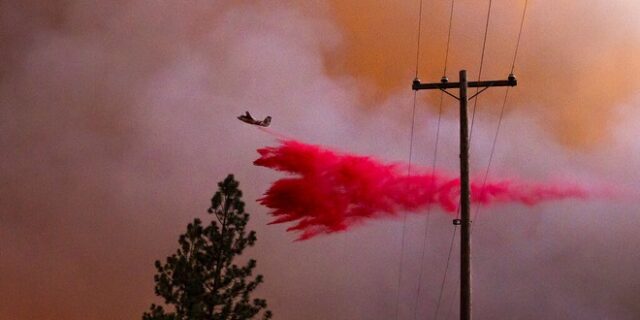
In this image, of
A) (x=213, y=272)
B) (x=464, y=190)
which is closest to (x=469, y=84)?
(x=464, y=190)

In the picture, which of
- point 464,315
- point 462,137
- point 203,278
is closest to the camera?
point 464,315

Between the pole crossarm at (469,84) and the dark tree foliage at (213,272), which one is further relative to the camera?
the dark tree foliage at (213,272)

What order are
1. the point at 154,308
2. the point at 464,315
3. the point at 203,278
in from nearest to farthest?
the point at 464,315 < the point at 154,308 < the point at 203,278

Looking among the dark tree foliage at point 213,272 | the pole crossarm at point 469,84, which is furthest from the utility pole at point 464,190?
the dark tree foliage at point 213,272

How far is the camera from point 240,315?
105 ft

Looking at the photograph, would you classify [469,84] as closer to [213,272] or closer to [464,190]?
[464,190]

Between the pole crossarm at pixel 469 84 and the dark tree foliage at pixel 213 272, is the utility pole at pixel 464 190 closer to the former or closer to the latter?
the pole crossarm at pixel 469 84

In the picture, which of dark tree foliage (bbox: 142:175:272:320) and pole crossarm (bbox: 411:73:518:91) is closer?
pole crossarm (bbox: 411:73:518:91)

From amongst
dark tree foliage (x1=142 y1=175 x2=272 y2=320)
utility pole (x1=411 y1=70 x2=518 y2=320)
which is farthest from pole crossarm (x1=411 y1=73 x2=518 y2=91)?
dark tree foliage (x1=142 y1=175 x2=272 y2=320)

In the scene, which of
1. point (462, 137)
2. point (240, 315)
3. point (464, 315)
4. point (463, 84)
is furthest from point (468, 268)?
point (240, 315)

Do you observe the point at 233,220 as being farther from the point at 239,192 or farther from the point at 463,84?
the point at 463,84

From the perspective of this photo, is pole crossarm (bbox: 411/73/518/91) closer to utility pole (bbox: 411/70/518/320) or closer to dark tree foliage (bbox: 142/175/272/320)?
utility pole (bbox: 411/70/518/320)

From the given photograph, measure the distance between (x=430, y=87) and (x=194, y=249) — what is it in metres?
20.6

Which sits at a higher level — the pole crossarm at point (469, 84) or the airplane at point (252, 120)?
the airplane at point (252, 120)
